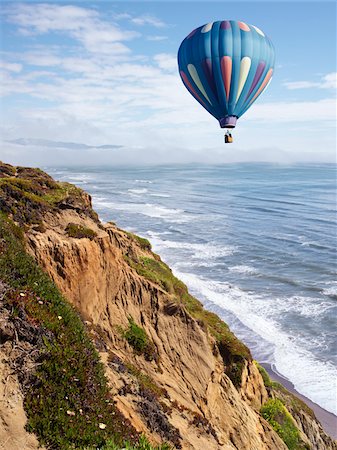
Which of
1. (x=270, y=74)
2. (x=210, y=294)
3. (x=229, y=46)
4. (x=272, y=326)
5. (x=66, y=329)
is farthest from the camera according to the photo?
(x=210, y=294)

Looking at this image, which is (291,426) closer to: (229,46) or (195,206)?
(229,46)

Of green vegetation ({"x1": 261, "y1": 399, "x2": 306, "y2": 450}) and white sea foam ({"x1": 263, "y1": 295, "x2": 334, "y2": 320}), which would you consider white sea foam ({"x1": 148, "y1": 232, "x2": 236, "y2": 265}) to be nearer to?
white sea foam ({"x1": 263, "y1": 295, "x2": 334, "y2": 320})

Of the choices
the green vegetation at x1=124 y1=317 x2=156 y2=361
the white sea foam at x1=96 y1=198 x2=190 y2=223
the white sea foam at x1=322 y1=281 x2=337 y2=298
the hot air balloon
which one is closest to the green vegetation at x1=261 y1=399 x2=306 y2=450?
the green vegetation at x1=124 y1=317 x2=156 y2=361

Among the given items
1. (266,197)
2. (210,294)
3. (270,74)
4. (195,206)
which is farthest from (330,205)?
(270,74)

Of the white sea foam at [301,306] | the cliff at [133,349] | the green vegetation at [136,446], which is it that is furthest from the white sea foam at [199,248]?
the green vegetation at [136,446]

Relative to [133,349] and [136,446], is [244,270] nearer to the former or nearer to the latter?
[133,349]

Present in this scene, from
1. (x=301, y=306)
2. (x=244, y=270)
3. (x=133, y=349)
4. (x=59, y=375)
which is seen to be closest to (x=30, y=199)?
(x=133, y=349)

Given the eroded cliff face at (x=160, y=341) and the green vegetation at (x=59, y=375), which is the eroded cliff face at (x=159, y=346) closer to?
the eroded cliff face at (x=160, y=341)
